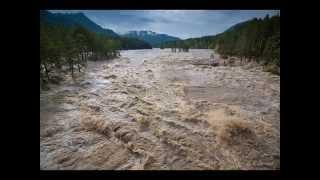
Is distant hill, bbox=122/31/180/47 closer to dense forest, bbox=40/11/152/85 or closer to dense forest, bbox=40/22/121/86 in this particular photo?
dense forest, bbox=40/11/152/85

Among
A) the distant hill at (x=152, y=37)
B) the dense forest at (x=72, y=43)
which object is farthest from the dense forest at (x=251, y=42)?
the dense forest at (x=72, y=43)

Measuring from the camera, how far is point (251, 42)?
2.90 m

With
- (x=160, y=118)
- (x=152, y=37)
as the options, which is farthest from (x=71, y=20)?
(x=160, y=118)

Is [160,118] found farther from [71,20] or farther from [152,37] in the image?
[71,20]

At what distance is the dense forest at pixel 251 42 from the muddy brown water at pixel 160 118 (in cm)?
8

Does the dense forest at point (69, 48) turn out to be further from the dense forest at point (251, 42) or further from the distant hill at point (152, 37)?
the dense forest at point (251, 42)

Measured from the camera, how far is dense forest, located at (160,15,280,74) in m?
2.81

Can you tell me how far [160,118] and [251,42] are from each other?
918mm

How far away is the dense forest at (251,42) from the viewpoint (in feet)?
9.22

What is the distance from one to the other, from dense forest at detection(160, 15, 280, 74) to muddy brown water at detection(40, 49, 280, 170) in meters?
0.08

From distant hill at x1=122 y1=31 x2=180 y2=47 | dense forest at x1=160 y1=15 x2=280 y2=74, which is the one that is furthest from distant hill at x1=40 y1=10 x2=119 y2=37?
dense forest at x1=160 y1=15 x2=280 y2=74
